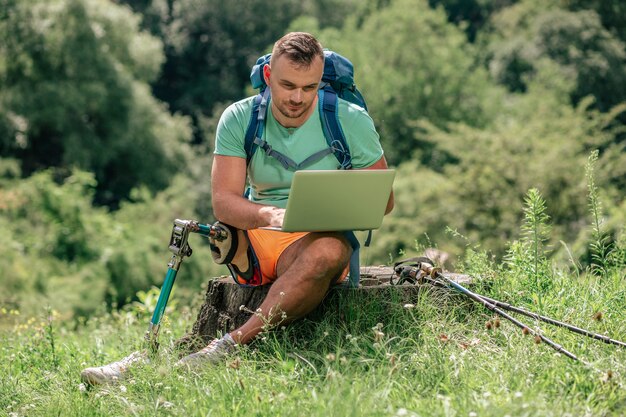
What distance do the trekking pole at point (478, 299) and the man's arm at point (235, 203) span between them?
30.4 inches

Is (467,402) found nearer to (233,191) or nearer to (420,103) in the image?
(233,191)

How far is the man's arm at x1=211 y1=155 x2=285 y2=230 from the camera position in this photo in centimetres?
509

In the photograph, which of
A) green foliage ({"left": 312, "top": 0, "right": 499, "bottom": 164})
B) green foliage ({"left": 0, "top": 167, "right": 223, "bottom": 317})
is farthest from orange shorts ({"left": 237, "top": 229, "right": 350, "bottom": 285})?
green foliage ({"left": 312, "top": 0, "right": 499, "bottom": 164})

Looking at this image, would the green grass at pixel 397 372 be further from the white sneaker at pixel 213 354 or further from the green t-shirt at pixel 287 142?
the green t-shirt at pixel 287 142

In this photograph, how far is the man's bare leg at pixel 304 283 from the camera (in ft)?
16.3

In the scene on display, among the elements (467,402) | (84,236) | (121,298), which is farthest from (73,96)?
(467,402)

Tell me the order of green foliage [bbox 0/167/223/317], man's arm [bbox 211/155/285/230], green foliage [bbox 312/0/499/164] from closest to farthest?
1. man's arm [bbox 211/155/285/230]
2. green foliage [bbox 0/167/223/317]
3. green foliage [bbox 312/0/499/164]

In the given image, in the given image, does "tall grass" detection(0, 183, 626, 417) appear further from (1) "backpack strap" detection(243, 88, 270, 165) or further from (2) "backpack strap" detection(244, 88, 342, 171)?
(1) "backpack strap" detection(243, 88, 270, 165)

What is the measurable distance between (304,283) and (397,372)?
31.9 inches

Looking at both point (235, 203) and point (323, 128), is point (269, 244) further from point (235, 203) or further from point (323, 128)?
point (323, 128)

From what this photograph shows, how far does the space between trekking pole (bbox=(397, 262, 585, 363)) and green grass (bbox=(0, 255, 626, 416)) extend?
43mm

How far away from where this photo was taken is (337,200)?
4.86 metres

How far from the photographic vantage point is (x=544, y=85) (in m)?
38.2

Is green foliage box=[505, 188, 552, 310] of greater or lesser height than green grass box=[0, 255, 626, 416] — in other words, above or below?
above
